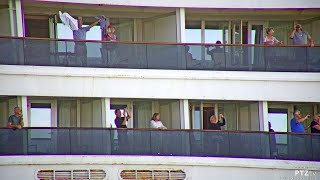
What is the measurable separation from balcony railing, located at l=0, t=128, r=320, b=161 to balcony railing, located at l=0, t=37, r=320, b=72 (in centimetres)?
198

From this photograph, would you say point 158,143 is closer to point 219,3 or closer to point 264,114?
point 264,114

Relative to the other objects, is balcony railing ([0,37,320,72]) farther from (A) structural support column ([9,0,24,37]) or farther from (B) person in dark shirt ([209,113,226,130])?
(B) person in dark shirt ([209,113,226,130])

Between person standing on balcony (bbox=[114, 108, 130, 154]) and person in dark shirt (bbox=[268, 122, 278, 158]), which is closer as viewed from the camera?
person standing on balcony (bbox=[114, 108, 130, 154])

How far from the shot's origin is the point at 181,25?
48344 mm

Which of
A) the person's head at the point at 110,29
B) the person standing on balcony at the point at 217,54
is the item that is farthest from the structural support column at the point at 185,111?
the person's head at the point at 110,29

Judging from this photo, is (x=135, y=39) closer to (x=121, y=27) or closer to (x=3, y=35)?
(x=121, y=27)

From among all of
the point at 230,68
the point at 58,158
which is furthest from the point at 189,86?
the point at 58,158

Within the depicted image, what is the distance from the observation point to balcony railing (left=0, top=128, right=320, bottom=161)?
151ft

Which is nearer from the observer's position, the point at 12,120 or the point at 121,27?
the point at 12,120

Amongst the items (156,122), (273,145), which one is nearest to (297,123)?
(273,145)

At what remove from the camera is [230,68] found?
47.8m

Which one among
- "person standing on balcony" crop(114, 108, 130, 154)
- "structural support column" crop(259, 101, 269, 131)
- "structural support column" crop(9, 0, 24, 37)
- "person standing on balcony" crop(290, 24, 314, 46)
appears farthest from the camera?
"person standing on balcony" crop(290, 24, 314, 46)

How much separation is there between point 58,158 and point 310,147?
7394 mm

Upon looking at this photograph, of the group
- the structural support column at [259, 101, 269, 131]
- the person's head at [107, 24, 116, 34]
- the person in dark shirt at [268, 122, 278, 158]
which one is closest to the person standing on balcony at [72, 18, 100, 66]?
the person's head at [107, 24, 116, 34]
